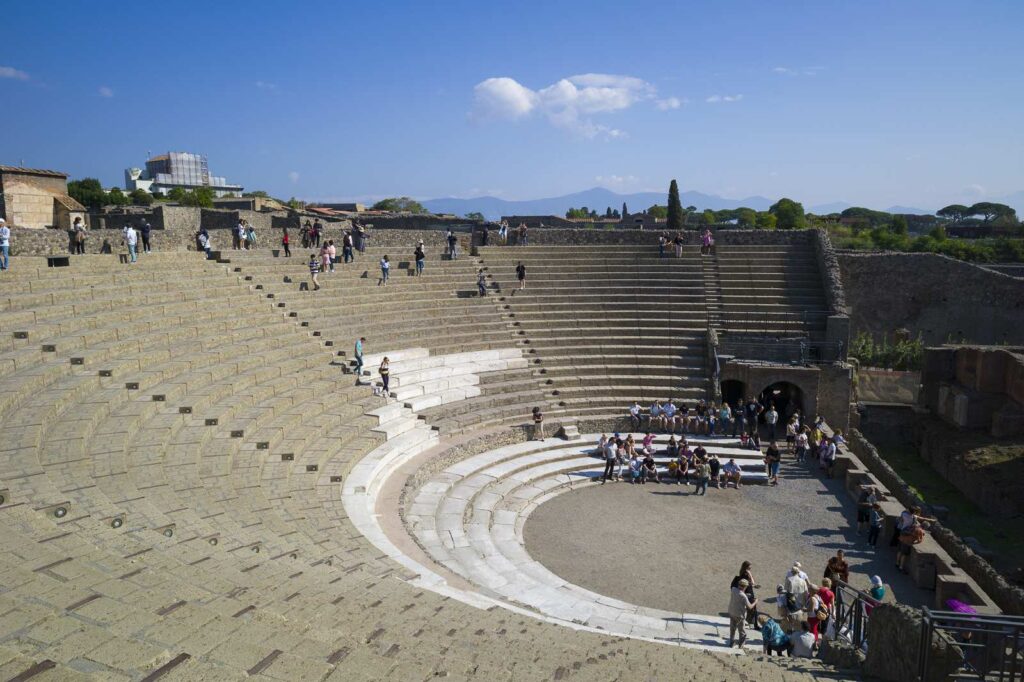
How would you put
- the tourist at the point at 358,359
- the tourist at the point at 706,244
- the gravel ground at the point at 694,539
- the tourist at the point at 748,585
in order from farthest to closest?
the tourist at the point at 706,244
the tourist at the point at 358,359
the gravel ground at the point at 694,539
the tourist at the point at 748,585

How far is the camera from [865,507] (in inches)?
522

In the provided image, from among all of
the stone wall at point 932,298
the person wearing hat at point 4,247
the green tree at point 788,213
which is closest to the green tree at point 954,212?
the green tree at point 788,213

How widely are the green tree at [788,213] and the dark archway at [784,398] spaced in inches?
1536

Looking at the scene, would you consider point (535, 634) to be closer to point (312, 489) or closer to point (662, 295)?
point (312, 489)

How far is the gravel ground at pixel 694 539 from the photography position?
1108 centimetres

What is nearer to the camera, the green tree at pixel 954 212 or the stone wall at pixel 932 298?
the stone wall at pixel 932 298

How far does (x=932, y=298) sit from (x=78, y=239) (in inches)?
1202

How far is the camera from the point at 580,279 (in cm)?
2377

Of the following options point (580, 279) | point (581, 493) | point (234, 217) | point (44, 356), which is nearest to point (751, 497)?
point (581, 493)

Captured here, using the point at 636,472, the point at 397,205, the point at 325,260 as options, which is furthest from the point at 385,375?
the point at 397,205

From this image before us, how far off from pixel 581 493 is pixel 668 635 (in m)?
5.86

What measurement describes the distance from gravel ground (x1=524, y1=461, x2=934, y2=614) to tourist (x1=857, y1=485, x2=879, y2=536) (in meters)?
0.20

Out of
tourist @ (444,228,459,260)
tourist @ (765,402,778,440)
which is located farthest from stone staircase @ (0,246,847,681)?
tourist @ (765,402,778,440)

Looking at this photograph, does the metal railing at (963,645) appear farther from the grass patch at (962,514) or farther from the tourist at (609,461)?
the tourist at (609,461)
